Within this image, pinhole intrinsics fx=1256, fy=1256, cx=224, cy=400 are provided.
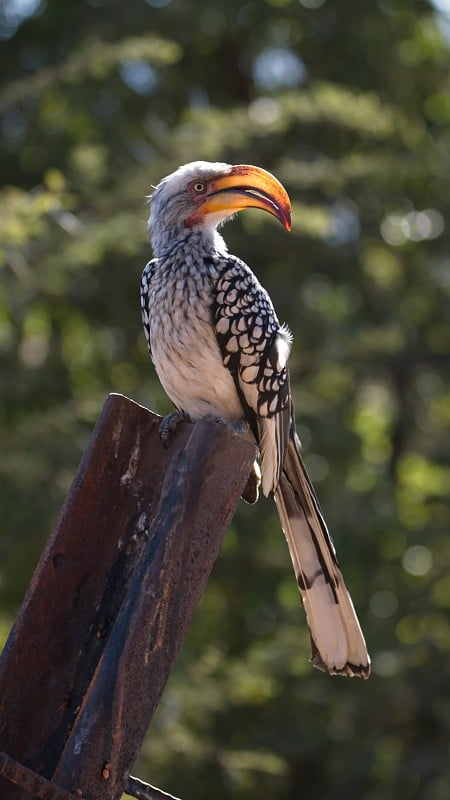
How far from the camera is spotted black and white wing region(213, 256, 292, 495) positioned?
4.10 meters

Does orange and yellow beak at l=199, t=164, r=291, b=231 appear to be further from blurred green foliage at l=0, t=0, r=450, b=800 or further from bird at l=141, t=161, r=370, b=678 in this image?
blurred green foliage at l=0, t=0, r=450, b=800

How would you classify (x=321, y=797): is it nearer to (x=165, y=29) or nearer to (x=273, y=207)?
(x=165, y=29)

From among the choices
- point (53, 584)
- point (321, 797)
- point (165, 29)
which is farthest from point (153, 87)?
point (53, 584)

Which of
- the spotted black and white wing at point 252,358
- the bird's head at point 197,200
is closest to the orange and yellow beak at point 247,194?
the bird's head at point 197,200

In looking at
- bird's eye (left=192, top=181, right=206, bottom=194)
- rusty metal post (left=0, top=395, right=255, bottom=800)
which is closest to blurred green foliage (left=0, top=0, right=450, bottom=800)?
bird's eye (left=192, top=181, right=206, bottom=194)

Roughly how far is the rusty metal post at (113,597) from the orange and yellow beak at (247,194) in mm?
1197

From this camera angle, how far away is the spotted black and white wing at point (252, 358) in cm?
410

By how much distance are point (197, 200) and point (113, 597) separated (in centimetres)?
217

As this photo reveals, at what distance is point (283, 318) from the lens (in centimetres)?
909

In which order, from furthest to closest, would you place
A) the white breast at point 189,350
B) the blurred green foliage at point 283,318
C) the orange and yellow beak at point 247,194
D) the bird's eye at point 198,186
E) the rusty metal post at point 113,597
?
the blurred green foliage at point 283,318, the bird's eye at point 198,186, the white breast at point 189,350, the orange and yellow beak at point 247,194, the rusty metal post at point 113,597

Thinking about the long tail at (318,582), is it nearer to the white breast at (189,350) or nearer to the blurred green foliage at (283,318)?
the white breast at (189,350)

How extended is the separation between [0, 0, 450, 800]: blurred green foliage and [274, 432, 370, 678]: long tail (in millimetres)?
3355

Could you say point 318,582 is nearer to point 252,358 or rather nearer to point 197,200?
point 252,358

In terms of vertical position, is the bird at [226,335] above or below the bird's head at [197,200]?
below
